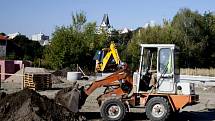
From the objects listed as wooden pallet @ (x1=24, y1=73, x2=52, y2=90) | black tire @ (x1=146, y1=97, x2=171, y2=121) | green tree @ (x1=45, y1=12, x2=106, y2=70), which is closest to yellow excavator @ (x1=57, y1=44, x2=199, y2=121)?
black tire @ (x1=146, y1=97, x2=171, y2=121)

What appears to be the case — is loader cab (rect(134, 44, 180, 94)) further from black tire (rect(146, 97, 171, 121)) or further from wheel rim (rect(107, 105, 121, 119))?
wheel rim (rect(107, 105, 121, 119))

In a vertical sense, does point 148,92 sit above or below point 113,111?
above

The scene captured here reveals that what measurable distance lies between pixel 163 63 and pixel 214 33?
47.0 metres

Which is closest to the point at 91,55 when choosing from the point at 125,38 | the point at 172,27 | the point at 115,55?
the point at 172,27

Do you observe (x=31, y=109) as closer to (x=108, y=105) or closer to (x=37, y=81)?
(x=108, y=105)

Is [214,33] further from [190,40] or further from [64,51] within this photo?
[64,51]

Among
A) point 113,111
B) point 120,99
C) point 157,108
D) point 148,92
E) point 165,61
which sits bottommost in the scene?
point 113,111

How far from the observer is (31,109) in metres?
12.8

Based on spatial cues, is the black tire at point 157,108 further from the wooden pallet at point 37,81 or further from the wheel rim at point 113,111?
the wooden pallet at point 37,81

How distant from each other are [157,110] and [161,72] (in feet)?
4.29

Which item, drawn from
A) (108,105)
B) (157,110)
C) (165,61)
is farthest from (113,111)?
(165,61)

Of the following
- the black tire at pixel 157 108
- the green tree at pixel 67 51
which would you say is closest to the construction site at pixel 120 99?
the black tire at pixel 157 108

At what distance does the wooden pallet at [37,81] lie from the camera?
86.5 feet

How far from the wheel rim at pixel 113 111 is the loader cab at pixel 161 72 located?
3.13ft
